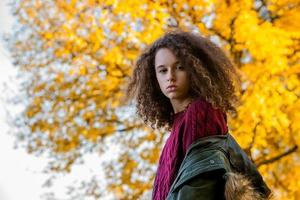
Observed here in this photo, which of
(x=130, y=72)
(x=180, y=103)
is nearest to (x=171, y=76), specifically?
(x=180, y=103)

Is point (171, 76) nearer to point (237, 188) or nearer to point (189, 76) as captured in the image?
point (189, 76)

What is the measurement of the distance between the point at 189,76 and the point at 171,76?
7 centimetres

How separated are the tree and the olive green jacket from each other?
2683 mm

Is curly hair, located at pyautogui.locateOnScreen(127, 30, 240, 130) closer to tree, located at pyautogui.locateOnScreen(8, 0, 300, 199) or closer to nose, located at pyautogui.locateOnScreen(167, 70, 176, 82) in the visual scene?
nose, located at pyautogui.locateOnScreen(167, 70, 176, 82)

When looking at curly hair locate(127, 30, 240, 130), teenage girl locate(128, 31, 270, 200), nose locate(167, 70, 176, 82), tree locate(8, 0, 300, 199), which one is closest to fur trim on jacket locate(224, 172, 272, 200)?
teenage girl locate(128, 31, 270, 200)

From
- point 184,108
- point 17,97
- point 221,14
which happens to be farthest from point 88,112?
point 184,108

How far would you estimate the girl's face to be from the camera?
1917 mm

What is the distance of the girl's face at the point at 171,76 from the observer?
192 centimetres

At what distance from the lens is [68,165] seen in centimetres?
652

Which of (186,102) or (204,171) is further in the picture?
(186,102)

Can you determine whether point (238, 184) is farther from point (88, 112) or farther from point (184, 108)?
point (88, 112)

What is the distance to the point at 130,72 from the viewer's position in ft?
17.1

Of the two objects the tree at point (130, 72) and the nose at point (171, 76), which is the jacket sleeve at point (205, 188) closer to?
A: the nose at point (171, 76)

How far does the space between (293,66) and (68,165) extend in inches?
121
